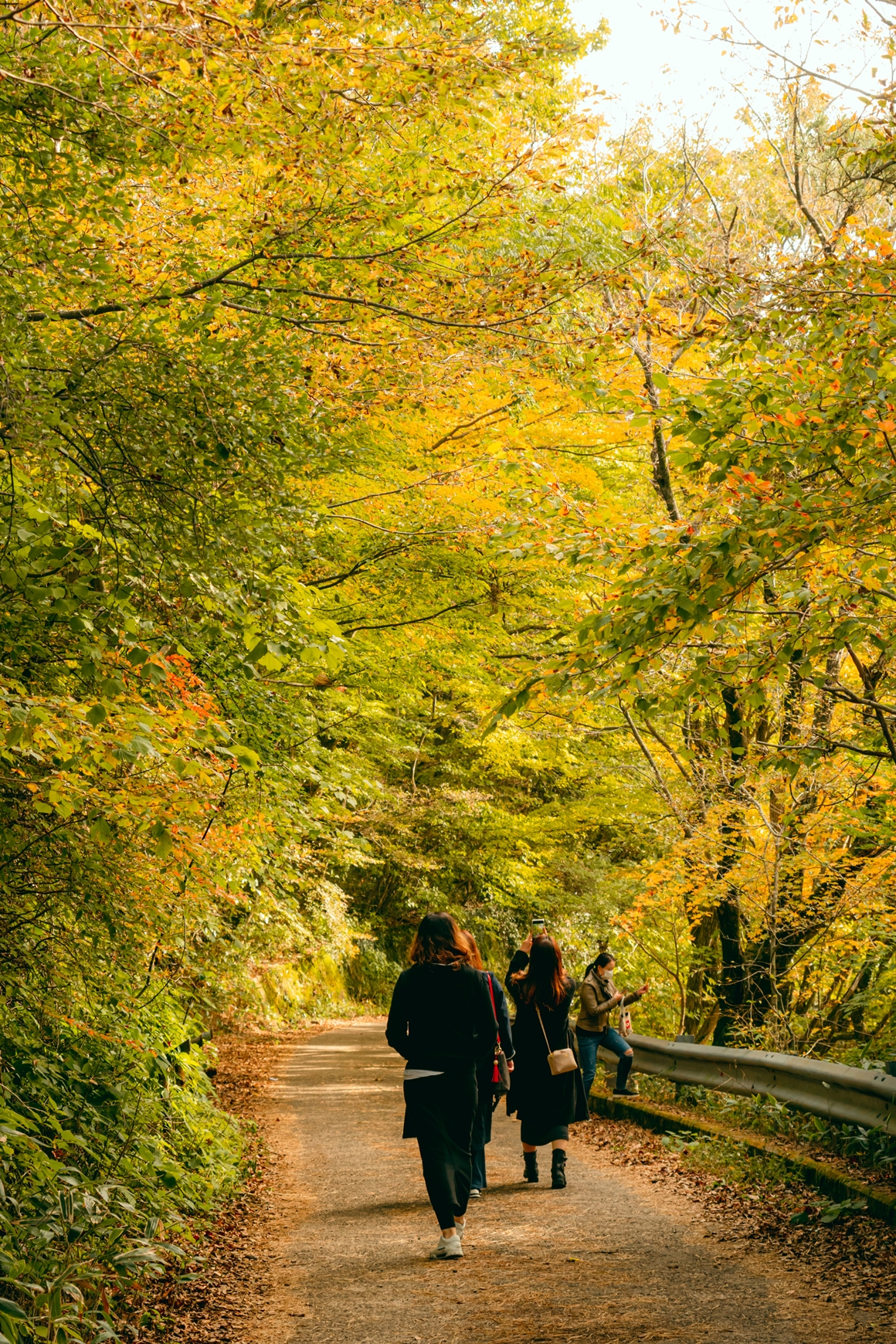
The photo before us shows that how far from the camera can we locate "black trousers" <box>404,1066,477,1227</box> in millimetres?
6320

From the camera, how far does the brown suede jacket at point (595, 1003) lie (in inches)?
418

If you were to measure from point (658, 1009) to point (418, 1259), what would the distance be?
12.6m

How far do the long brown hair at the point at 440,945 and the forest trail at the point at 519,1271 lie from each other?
5.25 ft

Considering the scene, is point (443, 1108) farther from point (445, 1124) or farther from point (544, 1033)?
point (544, 1033)

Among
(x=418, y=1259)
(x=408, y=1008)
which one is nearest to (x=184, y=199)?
(x=408, y=1008)

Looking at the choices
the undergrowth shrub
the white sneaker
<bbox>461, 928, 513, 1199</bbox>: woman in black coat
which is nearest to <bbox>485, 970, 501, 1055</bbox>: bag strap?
<bbox>461, 928, 513, 1199</bbox>: woman in black coat

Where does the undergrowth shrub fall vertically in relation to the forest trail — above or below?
above

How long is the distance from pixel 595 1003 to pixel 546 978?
2449 millimetres

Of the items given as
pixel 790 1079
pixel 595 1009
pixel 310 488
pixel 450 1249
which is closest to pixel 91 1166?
pixel 450 1249

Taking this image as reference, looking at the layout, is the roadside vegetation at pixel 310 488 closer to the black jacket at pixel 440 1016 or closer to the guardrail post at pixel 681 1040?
the guardrail post at pixel 681 1040

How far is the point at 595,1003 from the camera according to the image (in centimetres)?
1065

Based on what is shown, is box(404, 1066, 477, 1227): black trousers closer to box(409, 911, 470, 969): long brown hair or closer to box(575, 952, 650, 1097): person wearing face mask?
box(409, 911, 470, 969): long brown hair

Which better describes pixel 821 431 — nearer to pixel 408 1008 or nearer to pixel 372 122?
pixel 372 122

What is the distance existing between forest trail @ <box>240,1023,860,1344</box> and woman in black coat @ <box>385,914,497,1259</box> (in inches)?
A: 21.3
